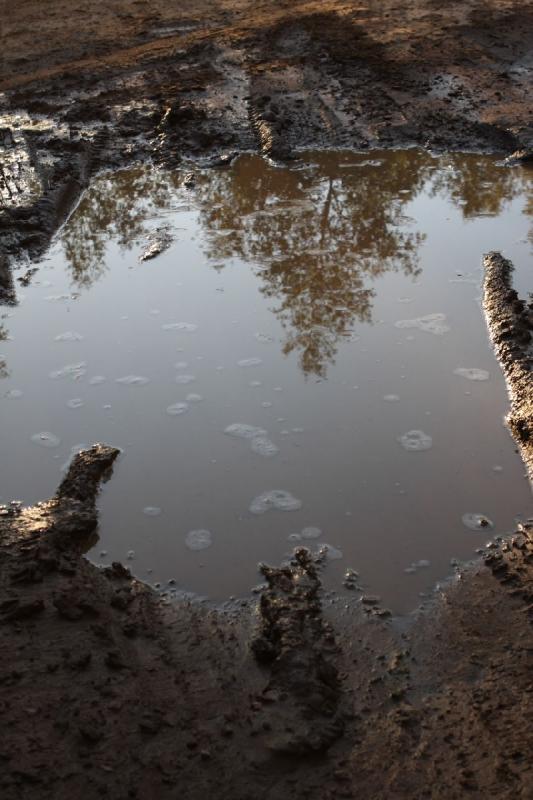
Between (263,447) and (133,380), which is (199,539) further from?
(133,380)

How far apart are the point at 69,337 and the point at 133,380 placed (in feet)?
2.89

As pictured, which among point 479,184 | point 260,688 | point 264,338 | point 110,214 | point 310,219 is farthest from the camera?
point 479,184

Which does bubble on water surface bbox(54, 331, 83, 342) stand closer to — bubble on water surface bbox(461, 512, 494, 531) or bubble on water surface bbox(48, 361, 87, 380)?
bubble on water surface bbox(48, 361, 87, 380)

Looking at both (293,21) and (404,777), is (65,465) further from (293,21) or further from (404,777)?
(293,21)

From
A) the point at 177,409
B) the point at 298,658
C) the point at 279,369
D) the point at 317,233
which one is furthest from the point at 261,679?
the point at 317,233

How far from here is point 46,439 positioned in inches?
205

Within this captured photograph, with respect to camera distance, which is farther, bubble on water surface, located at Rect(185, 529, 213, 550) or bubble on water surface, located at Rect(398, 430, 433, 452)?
bubble on water surface, located at Rect(398, 430, 433, 452)

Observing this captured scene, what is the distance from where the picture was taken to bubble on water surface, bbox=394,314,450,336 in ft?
20.3

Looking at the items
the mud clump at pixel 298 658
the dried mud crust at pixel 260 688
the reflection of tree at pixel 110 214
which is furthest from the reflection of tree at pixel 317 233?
the dried mud crust at pixel 260 688

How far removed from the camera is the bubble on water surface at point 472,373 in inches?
222

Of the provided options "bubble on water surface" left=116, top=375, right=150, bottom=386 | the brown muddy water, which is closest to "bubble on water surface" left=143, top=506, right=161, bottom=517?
the brown muddy water

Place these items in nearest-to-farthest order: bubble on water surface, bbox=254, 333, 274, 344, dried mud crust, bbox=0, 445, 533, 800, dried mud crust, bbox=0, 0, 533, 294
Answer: dried mud crust, bbox=0, 445, 533, 800, bubble on water surface, bbox=254, 333, 274, 344, dried mud crust, bbox=0, 0, 533, 294

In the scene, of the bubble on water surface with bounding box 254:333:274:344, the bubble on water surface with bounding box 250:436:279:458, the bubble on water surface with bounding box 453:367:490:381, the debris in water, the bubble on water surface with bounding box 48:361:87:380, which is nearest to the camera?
the bubble on water surface with bounding box 250:436:279:458

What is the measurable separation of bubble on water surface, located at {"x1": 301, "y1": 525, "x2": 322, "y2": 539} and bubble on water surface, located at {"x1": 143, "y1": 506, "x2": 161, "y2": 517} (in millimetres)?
826
